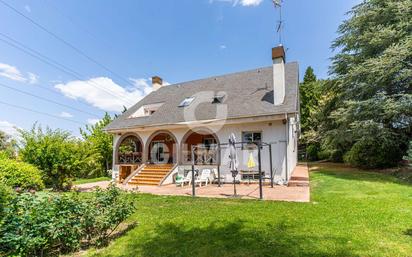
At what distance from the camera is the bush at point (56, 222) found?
390cm

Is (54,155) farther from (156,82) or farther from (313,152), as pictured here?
(313,152)

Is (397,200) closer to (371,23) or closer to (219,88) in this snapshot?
(219,88)

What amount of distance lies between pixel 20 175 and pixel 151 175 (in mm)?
7471

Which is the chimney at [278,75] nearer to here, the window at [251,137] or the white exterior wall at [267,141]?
the white exterior wall at [267,141]

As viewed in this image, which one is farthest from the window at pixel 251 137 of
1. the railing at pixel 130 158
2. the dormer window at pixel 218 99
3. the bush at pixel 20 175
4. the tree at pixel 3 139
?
the tree at pixel 3 139

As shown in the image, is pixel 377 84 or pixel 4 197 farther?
pixel 377 84

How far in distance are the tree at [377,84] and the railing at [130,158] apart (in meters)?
14.3

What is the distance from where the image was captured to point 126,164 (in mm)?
16844

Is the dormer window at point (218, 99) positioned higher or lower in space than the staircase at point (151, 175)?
higher

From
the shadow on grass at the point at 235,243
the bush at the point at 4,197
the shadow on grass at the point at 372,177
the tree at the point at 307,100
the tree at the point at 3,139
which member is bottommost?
the shadow on grass at the point at 235,243

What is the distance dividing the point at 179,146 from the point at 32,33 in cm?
1224

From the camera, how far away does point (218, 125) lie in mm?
14227

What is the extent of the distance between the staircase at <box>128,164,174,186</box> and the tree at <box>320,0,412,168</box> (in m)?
12.2

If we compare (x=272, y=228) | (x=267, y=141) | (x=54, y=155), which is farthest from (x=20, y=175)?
(x=267, y=141)
